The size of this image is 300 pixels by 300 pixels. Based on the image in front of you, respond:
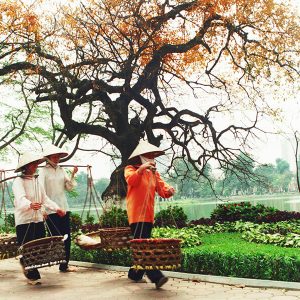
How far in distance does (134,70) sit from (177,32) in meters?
2.04

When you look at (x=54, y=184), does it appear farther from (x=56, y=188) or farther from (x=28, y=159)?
(x=28, y=159)

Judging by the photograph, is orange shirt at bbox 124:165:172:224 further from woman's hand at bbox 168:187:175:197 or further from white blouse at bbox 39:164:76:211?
white blouse at bbox 39:164:76:211

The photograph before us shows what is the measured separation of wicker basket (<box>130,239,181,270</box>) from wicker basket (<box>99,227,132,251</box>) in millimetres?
2049

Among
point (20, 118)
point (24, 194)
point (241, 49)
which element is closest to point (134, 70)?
point (241, 49)

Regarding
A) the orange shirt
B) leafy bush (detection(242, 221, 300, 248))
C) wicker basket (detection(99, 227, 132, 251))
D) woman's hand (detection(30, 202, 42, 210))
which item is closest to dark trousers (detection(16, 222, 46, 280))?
woman's hand (detection(30, 202, 42, 210))

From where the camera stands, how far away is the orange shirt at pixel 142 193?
689cm

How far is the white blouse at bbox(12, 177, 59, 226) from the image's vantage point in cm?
750

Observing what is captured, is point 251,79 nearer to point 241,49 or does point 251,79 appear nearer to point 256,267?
point 241,49

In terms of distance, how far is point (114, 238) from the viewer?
8273 millimetres

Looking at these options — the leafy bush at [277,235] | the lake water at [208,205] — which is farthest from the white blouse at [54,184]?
the leafy bush at [277,235]

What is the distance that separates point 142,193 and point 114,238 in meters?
1.62

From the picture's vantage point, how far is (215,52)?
1648cm

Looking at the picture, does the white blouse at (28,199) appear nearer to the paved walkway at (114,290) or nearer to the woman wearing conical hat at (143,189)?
the paved walkway at (114,290)

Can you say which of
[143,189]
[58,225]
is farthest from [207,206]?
[143,189]
